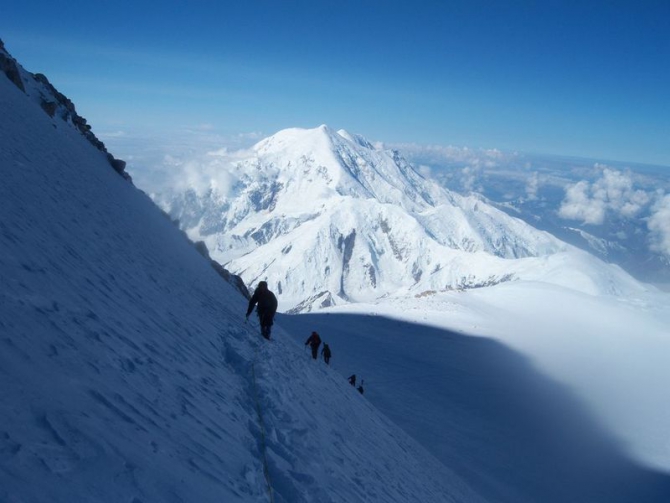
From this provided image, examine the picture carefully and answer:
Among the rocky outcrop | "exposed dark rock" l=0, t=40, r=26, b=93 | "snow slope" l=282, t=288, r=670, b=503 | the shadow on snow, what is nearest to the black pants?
the shadow on snow

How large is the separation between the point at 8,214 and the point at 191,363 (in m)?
4.33

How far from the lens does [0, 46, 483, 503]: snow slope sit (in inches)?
138

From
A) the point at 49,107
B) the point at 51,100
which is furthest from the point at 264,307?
the point at 51,100

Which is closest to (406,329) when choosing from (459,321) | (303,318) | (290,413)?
(459,321)

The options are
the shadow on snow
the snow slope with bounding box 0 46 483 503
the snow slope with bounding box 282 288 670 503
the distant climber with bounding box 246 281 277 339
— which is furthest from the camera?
the snow slope with bounding box 282 288 670 503

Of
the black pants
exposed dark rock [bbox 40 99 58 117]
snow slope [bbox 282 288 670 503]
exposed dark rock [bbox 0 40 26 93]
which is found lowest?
snow slope [bbox 282 288 670 503]

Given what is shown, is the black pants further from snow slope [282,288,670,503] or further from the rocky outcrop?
the rocky outcrop

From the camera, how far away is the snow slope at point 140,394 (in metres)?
3.52

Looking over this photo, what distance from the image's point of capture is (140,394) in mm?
5043

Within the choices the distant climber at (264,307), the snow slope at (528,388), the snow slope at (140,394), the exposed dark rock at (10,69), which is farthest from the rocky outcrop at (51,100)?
the distant climber at (264,307)

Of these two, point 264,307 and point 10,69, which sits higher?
point 10,69

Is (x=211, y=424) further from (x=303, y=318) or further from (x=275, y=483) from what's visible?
(x=303, y=318)

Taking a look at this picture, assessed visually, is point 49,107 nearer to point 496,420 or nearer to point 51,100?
point 51,100

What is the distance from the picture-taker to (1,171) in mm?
10508
